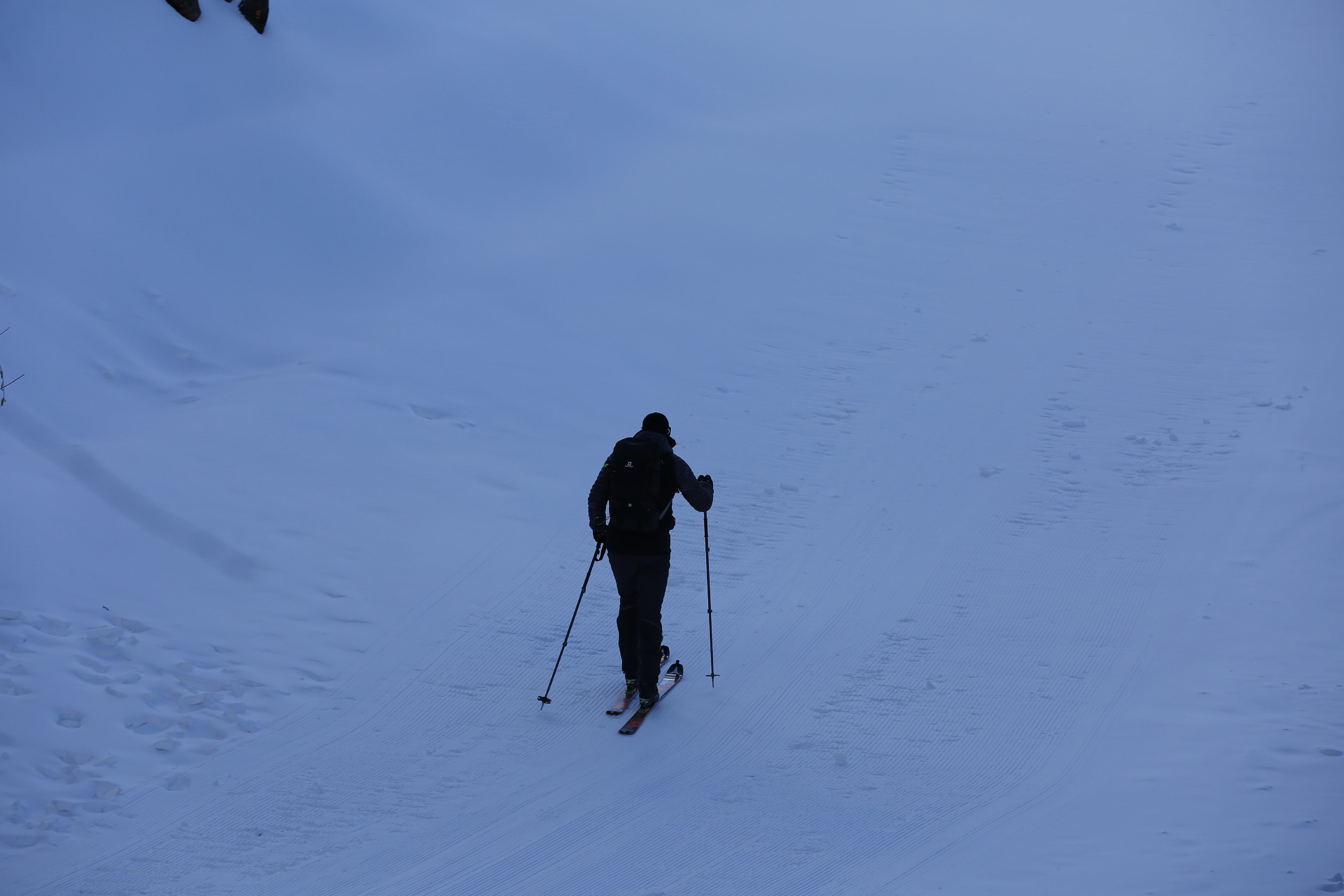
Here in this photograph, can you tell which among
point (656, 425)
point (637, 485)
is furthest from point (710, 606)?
point (656, 425)

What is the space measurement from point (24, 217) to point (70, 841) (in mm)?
7769

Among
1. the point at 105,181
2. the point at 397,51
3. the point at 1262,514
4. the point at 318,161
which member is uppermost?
the point at 397,51

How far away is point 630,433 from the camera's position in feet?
33.4

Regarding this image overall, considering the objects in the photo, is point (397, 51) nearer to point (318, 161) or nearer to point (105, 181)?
point (318, 161)

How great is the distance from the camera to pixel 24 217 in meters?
10.4

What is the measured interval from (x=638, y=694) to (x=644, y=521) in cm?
119

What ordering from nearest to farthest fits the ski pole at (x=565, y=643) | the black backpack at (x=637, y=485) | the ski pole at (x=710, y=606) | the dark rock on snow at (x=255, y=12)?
the black backpack at (x=637, y=485), the ski pole at (x=565, y=643), the ski pole at (x=710, y=606), the dark rock on snow at (x=255, y=12)

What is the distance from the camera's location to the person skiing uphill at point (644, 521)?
6.01 meters

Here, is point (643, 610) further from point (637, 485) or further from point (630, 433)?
point (630, 433)

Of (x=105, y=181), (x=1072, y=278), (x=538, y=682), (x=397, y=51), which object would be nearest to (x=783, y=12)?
(x=397, y=51)

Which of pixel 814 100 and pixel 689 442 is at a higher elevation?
pixel 814 100

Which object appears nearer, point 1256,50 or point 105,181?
point 105,181

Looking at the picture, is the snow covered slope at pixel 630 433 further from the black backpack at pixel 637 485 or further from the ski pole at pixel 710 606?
the black backpack at pixel 637 485

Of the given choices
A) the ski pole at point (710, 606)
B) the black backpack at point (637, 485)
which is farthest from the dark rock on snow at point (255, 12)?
the black backpack at point (637, 485)
